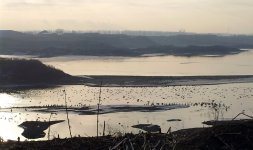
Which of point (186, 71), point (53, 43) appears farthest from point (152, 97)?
point (53, 43)

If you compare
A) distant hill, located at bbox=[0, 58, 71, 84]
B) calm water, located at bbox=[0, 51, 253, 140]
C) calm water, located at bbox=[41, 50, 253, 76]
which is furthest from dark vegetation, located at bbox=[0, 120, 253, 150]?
calm water, located at bbox=[41, 50, 253, 76]

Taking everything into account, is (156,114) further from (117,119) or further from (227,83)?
(227,83)

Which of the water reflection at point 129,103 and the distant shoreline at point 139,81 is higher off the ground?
the distant shoreline at point 139,81

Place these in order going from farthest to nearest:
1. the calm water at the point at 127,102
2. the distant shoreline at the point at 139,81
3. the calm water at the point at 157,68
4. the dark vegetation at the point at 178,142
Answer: the calm water at the point at 157,68 → the distant shoreline at the point at 139,81 → the calm water at the point at 127,102 → the dark vegetation at the point at 178,142

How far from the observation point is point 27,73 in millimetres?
49875

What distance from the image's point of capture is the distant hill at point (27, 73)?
157 ft

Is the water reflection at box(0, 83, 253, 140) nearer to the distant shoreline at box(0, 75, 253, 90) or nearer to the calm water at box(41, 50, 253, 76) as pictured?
the distant shoreline at box(0, 75, 253, 90)

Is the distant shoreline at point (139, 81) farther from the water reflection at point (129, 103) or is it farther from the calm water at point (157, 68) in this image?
the calm water at point (157, 68)

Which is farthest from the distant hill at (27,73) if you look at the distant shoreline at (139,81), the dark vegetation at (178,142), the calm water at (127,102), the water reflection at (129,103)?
the dark vegetation at (178,142)

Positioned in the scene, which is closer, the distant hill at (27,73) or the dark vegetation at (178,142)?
the dark vegetation at (178,142)

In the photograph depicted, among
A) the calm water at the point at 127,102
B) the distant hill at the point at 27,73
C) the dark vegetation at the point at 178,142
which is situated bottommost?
the calm water at the point at 127,102

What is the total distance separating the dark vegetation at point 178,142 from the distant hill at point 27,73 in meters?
41.6

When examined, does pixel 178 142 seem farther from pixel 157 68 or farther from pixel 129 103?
pixel 157 68

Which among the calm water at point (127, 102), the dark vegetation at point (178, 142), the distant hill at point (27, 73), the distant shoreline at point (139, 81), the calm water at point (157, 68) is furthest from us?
the calm water at point (157, 68)
